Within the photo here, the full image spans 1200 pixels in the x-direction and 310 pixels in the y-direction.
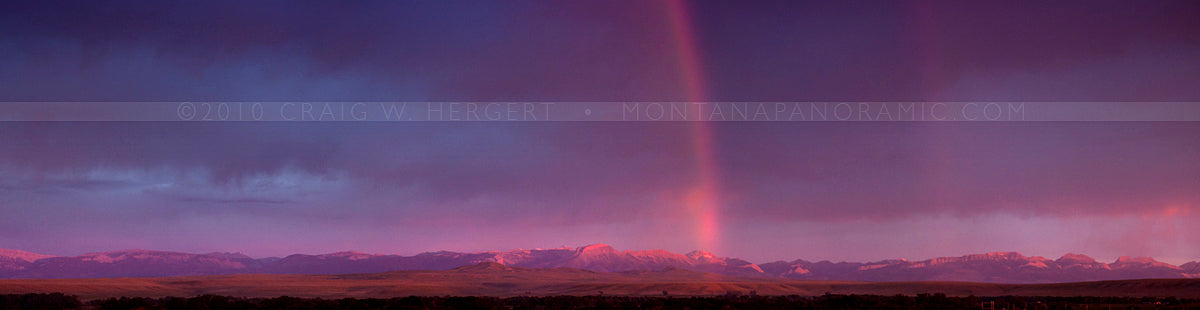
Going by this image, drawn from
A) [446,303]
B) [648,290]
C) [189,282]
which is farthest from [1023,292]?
[189,282]

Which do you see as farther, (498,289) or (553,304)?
(498,289)

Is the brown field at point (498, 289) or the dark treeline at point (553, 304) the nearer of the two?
the dark treeline at point (553, 304)

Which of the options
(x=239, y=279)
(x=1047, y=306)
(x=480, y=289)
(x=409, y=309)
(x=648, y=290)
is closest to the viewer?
(x=409, y=309)

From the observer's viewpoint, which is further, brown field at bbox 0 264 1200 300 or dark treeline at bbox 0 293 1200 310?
brown field at bbox 0 264 1200 300

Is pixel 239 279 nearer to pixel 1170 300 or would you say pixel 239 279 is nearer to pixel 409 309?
pixel 409 309

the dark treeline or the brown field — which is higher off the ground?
the dark treeline

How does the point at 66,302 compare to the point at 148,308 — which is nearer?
the point at 148,308

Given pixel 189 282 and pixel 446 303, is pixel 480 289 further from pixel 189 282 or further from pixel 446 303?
pixel 446 303

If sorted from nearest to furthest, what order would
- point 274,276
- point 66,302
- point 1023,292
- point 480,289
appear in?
point 66,302 → point 1023,292 → point 480,289 → point 274,276

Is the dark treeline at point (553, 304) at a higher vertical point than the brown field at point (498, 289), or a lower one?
higher

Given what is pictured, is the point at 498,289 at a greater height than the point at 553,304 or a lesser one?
lesser
